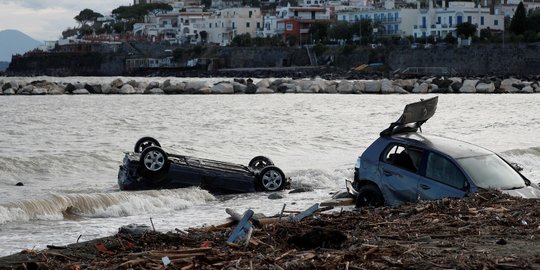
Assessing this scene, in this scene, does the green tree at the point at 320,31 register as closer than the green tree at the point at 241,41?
Yes

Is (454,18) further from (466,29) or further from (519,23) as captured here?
(519,23)

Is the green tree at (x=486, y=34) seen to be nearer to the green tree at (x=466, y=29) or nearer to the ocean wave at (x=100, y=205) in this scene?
the green tree at (x=466, y=29)

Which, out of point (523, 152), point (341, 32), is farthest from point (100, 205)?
point (341, 32)

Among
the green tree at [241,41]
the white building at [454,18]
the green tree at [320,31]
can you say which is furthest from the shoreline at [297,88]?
the green tree at [241,41]

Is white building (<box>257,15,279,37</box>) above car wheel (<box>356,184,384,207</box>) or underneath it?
underneath

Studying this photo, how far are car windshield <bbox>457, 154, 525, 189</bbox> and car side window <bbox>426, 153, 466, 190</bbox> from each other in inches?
4.1

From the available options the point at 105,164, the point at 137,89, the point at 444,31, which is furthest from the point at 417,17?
the point at 105,164

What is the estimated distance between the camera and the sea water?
14.6 m

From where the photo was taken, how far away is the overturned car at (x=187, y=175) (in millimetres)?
16344

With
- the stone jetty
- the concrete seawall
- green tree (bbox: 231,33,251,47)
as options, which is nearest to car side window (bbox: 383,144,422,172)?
the stone jetty

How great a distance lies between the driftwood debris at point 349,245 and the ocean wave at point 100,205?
5.48m

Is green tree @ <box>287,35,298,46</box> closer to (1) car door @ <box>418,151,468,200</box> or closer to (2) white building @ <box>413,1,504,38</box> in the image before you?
(2) white building @ <box>413,1,504,38</box>

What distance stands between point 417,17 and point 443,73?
3655 centimetres

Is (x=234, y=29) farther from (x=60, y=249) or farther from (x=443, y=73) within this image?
(x=60, y=249)
